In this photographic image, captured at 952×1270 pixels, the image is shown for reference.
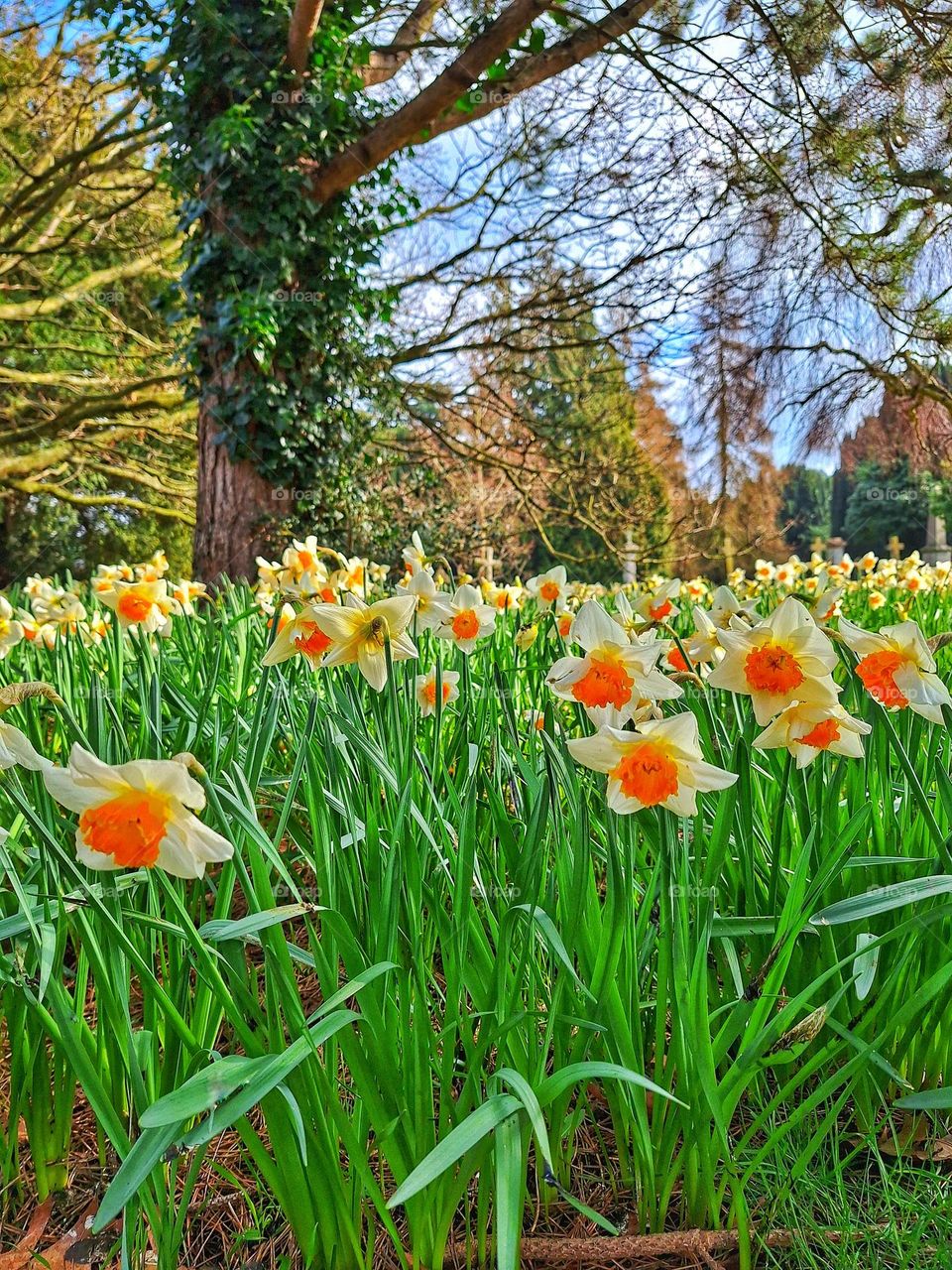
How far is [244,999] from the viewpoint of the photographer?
2.85 ft

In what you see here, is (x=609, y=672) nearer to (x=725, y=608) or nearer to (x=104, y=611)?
(x=725, y=608)

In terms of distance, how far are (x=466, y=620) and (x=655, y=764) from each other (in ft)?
2.09

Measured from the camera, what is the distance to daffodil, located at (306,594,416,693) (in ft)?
3.72

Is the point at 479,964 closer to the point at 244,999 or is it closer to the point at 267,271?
the point at 244,999

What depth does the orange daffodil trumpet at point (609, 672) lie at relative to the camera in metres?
0.99

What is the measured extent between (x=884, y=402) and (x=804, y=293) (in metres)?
0.77

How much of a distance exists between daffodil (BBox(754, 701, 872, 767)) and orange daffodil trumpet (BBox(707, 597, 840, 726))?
0.5 inches

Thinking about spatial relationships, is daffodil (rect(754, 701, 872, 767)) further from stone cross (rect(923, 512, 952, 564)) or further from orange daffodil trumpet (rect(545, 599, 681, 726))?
stone cross (rect(923, 512, 952, 564))

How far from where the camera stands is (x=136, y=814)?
2.37 ft
